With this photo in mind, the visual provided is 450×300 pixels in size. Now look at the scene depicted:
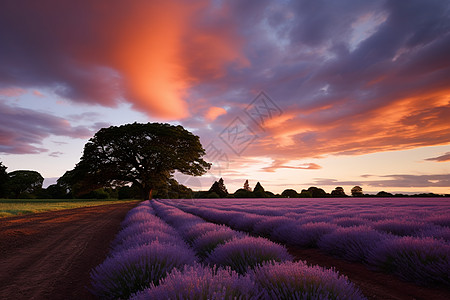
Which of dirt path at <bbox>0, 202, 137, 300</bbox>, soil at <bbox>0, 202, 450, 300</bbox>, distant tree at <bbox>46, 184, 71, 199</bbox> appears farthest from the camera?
distant tree at <bbox>46, 184, 71, 199</bbox>

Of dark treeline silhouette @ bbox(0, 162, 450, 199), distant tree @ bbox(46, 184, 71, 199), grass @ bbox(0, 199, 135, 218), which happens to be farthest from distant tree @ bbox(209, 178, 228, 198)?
distant tree @ bbox(46, 184, 71, 199)

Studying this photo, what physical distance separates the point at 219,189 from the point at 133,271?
172 ft

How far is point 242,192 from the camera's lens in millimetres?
46625

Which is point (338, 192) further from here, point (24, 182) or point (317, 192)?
point (24, 182)

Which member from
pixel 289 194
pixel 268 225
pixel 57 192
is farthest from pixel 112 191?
pixel 268 225

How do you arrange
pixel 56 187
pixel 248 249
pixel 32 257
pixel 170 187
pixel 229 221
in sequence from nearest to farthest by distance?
pixel 248 249 → pixel 32 257 → pixel 229 221 → pixel 170 187 → pixel 56 187

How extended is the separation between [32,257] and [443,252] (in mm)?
6300

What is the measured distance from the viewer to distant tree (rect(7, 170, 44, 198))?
2295 inches

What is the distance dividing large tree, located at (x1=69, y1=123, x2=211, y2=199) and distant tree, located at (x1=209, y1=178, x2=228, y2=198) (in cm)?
1816

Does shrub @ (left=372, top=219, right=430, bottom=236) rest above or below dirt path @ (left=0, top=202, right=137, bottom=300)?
above

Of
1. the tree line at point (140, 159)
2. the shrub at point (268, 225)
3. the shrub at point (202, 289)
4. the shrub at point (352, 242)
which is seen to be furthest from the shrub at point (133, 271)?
the tree line at point (140, 159)

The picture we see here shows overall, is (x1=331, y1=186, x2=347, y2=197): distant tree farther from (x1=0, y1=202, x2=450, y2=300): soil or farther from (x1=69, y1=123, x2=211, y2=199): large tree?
(x1=0, y1=202, x2=450, y2=300): soil

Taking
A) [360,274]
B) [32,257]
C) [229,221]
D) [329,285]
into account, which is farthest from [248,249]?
[229,221]

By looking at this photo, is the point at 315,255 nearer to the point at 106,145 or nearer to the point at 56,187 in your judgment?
the point at 106,145
